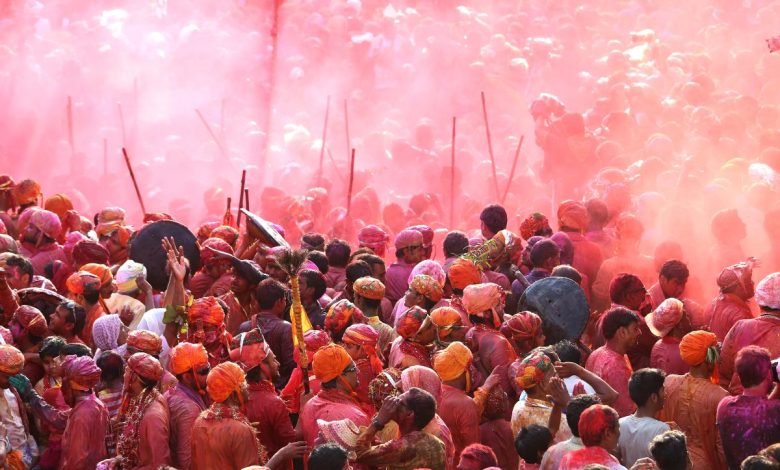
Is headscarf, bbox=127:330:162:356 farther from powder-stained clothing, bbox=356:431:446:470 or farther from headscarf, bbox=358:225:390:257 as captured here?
headscarf, bbox=358:225:390:257

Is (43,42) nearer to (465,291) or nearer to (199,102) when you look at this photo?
(199,102)

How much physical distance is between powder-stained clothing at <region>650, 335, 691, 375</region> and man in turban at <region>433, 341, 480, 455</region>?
1.19 m

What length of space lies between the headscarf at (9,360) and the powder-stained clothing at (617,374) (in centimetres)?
300

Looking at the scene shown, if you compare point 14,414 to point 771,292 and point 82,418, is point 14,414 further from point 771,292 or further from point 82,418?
point 771,292

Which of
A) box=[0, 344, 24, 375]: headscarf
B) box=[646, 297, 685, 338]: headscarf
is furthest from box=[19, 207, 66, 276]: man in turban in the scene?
box=[646, 297, 685, 338]: headscarf

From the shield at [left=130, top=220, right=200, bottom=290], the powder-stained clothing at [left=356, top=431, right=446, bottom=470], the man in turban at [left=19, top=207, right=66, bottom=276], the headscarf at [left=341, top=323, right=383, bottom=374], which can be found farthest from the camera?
the man in turban at [left=19, top=207, right=66, bottom=276]

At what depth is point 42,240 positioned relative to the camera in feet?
31.2

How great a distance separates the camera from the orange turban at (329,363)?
6.54m

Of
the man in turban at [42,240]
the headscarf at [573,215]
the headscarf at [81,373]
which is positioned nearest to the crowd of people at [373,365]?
the headscarf at [81,373]

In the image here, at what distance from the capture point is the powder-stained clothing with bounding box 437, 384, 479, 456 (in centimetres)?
674

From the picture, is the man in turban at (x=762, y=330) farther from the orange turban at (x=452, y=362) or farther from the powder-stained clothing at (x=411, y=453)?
the powder-stained clothing at (x=411, y=453)

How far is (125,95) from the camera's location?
18500 mm

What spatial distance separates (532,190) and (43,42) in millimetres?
8012

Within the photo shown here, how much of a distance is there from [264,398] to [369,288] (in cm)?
149
